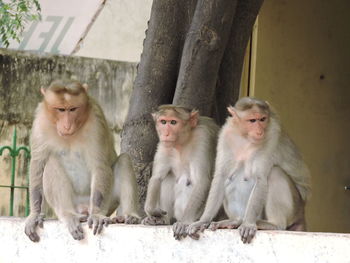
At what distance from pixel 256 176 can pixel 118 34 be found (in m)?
4.93

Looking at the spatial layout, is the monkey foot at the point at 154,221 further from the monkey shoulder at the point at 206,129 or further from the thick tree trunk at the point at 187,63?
the thick tree trunk at the point at 187,63

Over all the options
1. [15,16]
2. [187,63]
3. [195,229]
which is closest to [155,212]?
[195,229]

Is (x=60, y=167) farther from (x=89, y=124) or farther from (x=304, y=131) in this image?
(x=304, y=131)

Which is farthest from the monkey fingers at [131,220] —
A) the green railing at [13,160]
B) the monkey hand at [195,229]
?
the green railing at [13,160]

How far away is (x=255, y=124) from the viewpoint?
19.9ft

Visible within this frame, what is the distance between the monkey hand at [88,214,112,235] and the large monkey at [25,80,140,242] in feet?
0.34

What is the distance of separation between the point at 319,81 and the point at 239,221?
164 inches

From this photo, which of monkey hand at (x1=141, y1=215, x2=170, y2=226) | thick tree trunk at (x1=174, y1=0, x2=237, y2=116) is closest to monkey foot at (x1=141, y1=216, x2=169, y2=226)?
monkey hand at (x1=141, y1=215, x2=170, y2=226)

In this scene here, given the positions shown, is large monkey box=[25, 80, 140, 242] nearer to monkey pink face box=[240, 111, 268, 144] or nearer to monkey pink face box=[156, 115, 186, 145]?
monkey pink face box=[156, 115, 186, 145]

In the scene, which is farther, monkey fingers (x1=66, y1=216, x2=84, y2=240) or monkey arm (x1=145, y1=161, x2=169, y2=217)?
monkey arm (x1=145, y1=161, x2=169, y2=217)

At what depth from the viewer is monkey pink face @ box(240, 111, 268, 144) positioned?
605 centimetres

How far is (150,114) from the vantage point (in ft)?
23.8

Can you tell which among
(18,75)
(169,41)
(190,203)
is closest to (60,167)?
(190,203)

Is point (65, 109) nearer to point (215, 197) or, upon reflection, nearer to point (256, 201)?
point (215, 197)
